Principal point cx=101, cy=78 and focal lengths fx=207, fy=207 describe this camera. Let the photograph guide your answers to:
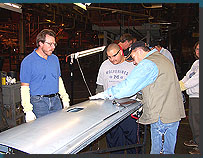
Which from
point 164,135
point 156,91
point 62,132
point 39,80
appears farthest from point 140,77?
point 39,80

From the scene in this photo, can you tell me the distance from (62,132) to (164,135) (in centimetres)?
113

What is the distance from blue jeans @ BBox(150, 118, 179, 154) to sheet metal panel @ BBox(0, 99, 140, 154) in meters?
0.38

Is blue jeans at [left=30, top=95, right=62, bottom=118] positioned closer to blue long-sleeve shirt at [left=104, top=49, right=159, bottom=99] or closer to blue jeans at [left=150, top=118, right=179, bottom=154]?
blue long-sleeve shirt at [left=104, top=49, right=159, bottom=99]

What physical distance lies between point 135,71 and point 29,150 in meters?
1.07

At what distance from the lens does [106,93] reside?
6.71ft

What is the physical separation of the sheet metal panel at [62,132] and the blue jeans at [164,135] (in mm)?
381

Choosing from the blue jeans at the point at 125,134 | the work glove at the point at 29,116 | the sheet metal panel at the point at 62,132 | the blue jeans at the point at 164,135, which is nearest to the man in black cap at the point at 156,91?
the blue jeans at the point at 164,135

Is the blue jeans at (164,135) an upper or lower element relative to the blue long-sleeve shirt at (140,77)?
lower

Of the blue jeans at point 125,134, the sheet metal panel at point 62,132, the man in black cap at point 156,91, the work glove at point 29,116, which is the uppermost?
the man in black cap at point 156,91

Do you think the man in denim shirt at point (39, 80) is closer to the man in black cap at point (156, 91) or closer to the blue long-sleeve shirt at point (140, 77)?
the man in black cap at point (156, 91)

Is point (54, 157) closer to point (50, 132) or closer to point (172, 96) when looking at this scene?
point (50, 132)

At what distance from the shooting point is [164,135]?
2049 millimetres

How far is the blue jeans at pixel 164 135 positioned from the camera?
6.52ft

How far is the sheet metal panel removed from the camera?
120cm
